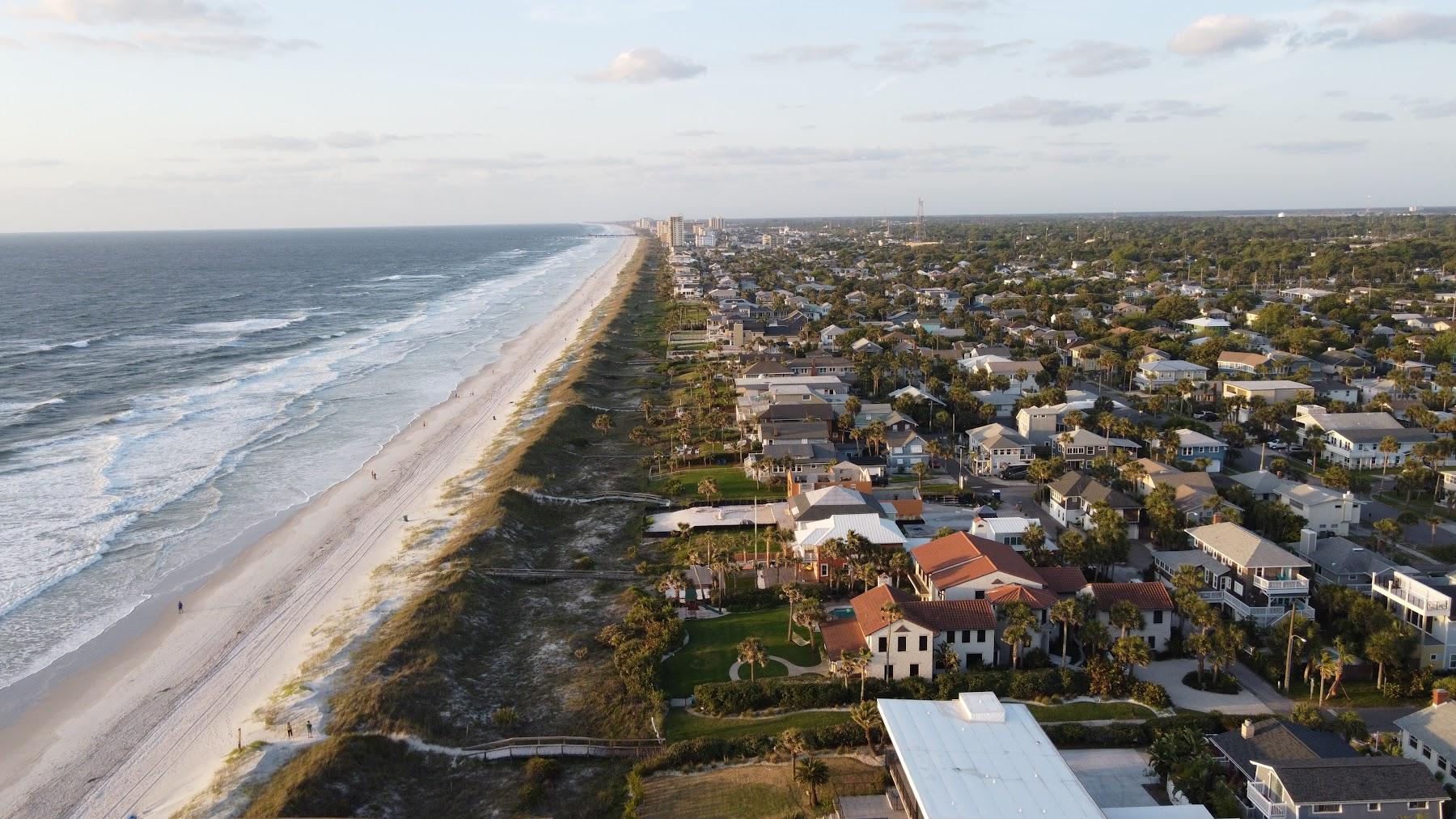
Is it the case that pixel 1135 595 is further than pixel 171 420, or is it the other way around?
pixel 171 420

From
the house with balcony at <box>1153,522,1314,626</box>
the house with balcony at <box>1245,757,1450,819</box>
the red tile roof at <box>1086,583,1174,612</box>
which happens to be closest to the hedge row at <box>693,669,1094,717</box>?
the red tile roof at <box>1086,583,1174,612</box>

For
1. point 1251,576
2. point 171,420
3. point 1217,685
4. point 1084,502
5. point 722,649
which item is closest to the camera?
point 1217,685

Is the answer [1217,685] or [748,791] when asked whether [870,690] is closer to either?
[748,791]

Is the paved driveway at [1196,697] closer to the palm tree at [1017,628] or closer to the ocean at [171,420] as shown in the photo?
the palm tree at [1017,628]

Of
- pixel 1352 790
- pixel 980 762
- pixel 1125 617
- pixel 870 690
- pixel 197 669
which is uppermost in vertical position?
pixel 1125 617

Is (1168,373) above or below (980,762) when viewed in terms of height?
above

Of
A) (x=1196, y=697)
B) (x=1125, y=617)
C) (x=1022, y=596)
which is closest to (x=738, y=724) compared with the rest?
(x=1022, y=596)
